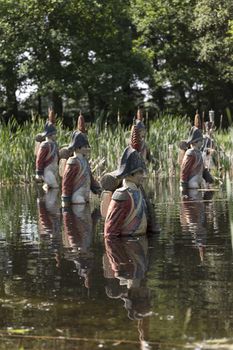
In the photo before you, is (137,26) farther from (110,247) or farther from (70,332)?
(70,332)

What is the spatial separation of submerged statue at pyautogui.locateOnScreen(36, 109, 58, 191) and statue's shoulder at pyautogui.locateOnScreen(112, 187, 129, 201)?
8.52 m

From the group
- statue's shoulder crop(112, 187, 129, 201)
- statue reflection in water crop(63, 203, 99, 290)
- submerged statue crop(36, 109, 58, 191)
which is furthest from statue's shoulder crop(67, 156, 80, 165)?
statue's shoulder crop(112, 187, 129, 201)

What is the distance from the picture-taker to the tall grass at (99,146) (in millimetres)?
20281

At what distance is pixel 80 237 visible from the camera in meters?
9.66

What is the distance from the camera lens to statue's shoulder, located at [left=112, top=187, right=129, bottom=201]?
8.86 metres

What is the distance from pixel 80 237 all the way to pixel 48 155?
8260 millimetres

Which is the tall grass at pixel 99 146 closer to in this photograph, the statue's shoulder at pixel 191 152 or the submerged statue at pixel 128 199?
the statue's shoulder at pixel 191 152

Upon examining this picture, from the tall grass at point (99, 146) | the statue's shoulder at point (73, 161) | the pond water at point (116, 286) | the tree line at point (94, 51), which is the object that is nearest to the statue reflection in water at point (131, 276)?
the pond water at point (116, 286)

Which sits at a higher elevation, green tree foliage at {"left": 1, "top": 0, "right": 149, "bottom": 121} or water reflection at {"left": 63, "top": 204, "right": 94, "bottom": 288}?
green tree foliage at {"left": 1, "top": 0, "right": 149, "bottom": 121}

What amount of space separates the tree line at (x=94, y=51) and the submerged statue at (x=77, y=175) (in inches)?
868

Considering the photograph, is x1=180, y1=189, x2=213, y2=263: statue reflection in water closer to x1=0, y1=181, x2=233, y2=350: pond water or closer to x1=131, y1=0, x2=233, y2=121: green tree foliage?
x1=0, y1=181, x2=233, y2=350: pond water

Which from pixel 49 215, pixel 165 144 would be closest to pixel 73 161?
pixel 49 215

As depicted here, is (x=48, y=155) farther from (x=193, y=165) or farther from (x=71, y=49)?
(x=71, y=49)

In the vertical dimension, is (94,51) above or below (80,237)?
above
